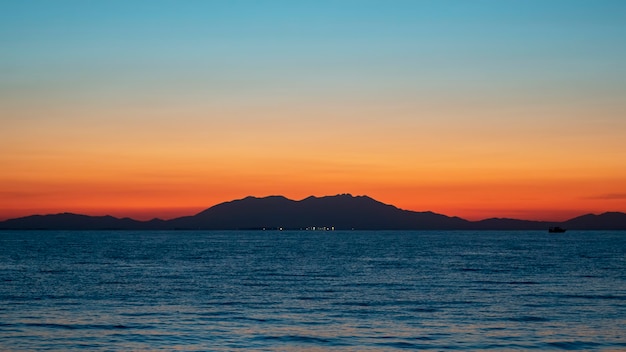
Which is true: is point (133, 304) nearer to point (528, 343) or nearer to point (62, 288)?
point (62, 288)

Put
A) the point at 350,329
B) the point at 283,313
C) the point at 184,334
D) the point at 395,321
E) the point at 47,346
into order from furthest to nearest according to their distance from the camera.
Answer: the point at 283,313 → the point at 395,321 → the point at 350,329 → the point at 184,334 → the point at 47,346

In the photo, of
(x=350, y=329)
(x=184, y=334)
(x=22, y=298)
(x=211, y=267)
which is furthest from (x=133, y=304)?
(x=211, y=267)

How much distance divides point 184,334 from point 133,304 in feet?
43.9

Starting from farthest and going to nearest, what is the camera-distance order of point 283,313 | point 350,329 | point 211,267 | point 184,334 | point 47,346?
1. point 211,267
2. point 283,313
3. point 350,329
4. point 184,334
5. point 47,346

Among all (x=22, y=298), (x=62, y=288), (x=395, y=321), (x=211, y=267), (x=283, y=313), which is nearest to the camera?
(x=395, y=321)

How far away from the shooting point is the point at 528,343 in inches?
1255

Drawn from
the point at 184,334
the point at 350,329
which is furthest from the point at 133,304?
the point at 350,329

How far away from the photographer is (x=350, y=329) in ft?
117

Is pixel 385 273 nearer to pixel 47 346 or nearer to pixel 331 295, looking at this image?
pixel 331 295

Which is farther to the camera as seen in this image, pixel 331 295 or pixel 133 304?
pixel 331 295

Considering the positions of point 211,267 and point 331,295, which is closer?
point 331,295

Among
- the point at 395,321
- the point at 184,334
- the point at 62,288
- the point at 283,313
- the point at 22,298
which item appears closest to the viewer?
the point at 184,334

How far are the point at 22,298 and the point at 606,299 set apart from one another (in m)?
39.0

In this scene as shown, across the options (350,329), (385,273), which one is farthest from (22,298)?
(385,273)
